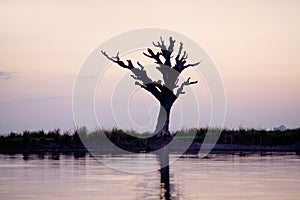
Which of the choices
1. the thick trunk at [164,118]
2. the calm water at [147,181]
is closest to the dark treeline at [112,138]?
the thick trunk at [164,118]

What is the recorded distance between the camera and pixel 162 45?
54156mm

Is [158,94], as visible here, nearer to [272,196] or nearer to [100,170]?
[100,170]

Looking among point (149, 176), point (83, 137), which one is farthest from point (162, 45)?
point (149, 176)

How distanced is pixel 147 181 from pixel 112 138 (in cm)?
2744

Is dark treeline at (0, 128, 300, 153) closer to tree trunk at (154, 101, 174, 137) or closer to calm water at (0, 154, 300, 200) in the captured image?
tree trunk at (154, 101, 174, 137)

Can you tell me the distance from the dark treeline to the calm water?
15.0 meters

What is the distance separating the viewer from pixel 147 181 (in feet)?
83.4

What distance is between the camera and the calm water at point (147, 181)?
21.4 m

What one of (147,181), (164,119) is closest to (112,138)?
(164,119)

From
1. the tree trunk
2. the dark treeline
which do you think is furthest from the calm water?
the tree trunk

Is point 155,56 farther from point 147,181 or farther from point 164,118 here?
point 147,181

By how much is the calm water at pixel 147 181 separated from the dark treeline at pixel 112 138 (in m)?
15.0

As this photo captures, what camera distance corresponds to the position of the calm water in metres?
21.4

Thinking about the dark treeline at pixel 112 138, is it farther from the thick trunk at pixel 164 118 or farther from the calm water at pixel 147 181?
the calm water at pixel 147 181
